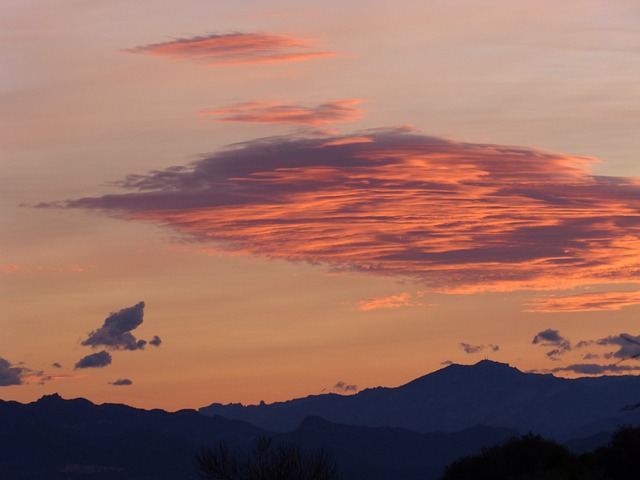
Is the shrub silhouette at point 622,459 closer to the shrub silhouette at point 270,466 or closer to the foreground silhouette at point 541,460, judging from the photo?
the foreground silhouette at point 541,460

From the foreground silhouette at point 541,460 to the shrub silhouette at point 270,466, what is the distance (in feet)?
73.1

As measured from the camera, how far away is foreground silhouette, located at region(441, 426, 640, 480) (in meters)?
128

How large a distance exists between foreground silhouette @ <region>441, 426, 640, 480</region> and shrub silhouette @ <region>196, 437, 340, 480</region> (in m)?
22.3

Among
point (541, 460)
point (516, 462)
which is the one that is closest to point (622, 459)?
point (541, 460)

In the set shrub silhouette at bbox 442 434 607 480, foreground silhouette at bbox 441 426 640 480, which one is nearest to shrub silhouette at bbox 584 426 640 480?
foreground silhouette at bbox 441 426 640 480

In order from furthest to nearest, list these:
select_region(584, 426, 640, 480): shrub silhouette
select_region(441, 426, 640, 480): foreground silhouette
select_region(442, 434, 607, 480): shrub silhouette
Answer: select_region(584, 426, 640, 480): shrub silhouette, select_region(441, 426, 640, 480): foreground silhouette, select_region(442, 434, 607, 480): shrub silhouette

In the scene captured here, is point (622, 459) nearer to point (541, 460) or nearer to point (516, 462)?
point (541, 460)

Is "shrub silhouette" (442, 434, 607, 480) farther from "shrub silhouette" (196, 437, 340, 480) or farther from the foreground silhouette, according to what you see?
"shrub silhouette" (196, 437, 340, 480)

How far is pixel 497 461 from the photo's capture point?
13000cm

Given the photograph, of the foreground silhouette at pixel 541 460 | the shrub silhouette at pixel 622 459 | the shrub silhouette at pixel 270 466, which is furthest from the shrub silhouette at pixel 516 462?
the shrub silhouette at pixel 270 466

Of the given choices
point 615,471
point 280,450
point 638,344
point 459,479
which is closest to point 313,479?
point 280,450

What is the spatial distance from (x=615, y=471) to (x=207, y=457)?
4899 cm

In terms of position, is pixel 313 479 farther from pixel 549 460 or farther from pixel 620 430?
pixel 620 430

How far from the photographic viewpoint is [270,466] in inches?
4296
